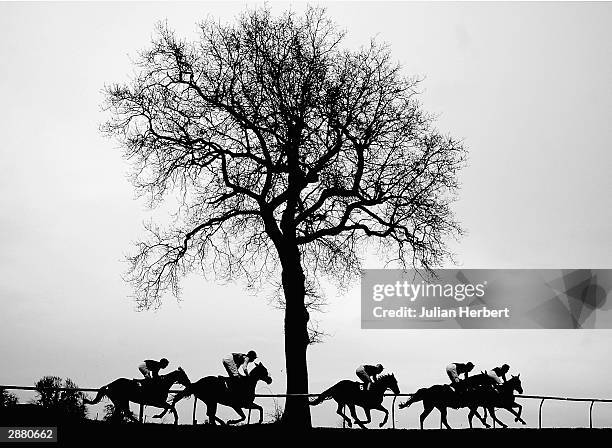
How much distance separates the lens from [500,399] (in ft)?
104

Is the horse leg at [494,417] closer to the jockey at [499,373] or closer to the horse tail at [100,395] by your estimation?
the jockey at [499,373]

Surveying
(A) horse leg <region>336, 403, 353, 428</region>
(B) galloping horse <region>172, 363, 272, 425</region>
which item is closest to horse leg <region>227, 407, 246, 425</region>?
(B) galloping horse <region>172, 363, 272, 425</region>

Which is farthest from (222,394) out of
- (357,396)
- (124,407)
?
(357,396)

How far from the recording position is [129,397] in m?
29.4

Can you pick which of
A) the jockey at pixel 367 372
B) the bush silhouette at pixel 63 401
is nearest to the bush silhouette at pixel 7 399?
the bush silhouette at pixel 63 401

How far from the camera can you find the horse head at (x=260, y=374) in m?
29.4

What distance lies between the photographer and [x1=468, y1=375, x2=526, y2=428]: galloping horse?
102 ft

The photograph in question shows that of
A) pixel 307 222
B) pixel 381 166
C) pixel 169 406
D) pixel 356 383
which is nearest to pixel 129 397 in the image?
pixel 169 406

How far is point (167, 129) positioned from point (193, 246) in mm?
4110

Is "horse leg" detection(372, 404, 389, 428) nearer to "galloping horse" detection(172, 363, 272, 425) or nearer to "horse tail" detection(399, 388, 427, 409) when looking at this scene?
"horse tail" detection(399, 388, 427, 409)

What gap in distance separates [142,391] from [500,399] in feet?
36.1

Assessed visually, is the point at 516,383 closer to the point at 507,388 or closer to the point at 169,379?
the point at 507,388

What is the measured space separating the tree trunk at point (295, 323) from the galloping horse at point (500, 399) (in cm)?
559

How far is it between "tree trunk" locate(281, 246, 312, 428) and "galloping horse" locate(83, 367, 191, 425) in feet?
16.7
